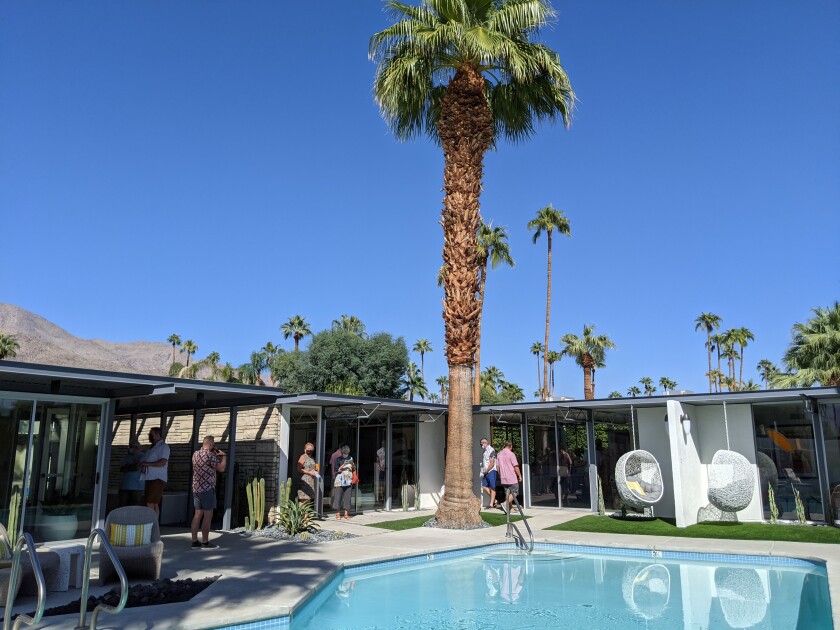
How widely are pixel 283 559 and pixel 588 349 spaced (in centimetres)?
3340

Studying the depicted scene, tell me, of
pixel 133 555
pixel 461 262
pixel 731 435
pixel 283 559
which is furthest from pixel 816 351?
pixel 133 555

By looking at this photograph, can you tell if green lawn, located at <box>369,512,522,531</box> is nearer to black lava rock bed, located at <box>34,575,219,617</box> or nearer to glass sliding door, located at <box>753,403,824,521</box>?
glass sliding door, located at <box>753,403,824,521</box>

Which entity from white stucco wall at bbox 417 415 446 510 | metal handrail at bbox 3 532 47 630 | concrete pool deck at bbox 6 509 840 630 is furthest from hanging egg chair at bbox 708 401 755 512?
metal handrail at bbox 3 532 47 630

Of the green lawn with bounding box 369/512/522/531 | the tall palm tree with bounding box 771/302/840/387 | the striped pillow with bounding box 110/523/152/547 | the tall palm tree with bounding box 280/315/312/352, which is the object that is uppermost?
the tall palm tree with bounding box 280/315/312/352

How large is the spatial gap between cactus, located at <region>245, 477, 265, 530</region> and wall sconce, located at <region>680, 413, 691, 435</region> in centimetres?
906

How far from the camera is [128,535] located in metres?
7.34

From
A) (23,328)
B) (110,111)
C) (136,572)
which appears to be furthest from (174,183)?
(23,328)

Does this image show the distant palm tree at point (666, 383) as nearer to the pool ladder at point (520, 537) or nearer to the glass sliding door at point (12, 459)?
the pool ladder at point (520, 537)

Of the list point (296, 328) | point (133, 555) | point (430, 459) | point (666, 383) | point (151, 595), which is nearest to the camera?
point (151, 595)

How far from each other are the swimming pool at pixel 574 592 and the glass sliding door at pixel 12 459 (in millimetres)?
4954

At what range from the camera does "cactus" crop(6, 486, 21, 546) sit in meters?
8.96

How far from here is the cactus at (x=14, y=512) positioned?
8.96 meters

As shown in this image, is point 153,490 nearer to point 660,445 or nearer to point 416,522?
point 416,522

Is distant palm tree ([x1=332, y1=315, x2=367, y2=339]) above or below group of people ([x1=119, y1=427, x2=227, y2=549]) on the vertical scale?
above
